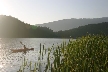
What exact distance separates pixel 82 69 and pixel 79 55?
299 cm

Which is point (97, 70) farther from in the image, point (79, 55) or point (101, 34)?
point (101, 34)

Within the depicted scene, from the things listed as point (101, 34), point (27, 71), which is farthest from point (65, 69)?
point (27, 71)

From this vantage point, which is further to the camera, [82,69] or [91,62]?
[91,62]

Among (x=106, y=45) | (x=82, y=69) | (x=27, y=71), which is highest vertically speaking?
(x=106, y=45)

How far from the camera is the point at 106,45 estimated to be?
1692cm

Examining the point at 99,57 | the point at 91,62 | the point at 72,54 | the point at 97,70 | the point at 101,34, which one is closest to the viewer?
the point at 97,70

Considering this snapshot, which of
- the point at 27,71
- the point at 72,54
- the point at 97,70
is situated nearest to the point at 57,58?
the point at 72,54

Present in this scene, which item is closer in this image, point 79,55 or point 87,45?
point 79,55

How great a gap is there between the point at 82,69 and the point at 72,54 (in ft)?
13.8

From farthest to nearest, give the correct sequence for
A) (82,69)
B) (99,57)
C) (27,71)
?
(27,71) < (99,57) < (82,69)

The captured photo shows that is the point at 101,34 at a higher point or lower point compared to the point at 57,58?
higher

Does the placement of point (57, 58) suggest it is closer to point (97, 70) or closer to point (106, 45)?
point (106, 45)

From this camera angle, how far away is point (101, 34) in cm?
2184

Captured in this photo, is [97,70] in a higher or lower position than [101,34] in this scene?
lower
